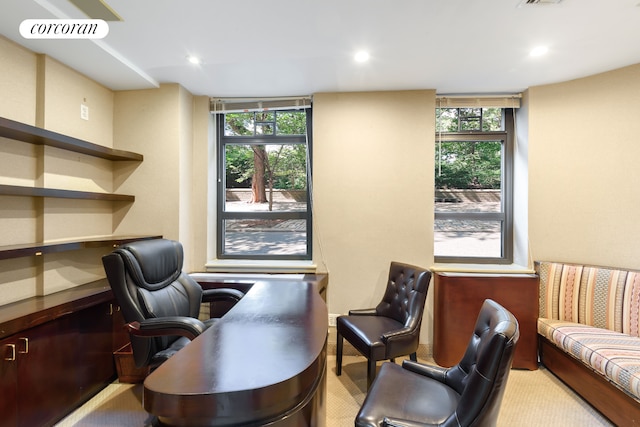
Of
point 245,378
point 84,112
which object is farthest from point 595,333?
point 84,112

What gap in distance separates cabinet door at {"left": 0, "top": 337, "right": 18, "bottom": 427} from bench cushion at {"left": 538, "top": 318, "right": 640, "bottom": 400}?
357cm

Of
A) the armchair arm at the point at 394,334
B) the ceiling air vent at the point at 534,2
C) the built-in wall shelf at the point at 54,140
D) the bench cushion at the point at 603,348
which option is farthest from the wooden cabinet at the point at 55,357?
the bench cushion at the point at 603,348

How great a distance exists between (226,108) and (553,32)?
9.26 feet

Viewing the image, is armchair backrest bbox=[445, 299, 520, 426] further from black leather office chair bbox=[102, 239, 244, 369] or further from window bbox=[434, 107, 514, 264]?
window bbox=[434, 107, 514, 264]

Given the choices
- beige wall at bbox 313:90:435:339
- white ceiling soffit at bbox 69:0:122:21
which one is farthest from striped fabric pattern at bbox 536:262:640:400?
white ceiling soffit at bbox 69:0:122:21

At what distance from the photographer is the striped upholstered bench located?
68.1 inches

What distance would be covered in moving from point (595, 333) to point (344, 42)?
2933 millimetres

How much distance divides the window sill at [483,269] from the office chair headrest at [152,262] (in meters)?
2.31

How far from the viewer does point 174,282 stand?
1974mm

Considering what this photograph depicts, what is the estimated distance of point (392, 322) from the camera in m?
2.36

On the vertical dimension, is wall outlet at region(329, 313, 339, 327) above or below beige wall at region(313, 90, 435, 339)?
below

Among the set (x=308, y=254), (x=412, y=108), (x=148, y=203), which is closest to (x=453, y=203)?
(x=412, y=108)

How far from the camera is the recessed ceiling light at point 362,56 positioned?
83.3 inches

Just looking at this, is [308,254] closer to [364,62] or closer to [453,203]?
[453,203]
